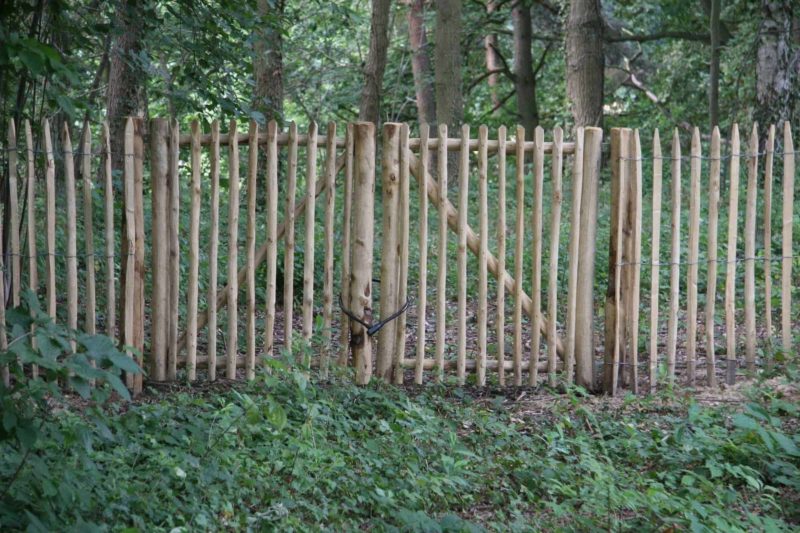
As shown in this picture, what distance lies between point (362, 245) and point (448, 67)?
7679mm

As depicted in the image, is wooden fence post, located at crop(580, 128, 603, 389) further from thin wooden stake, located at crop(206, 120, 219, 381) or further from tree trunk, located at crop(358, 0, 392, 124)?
tree trunk, located at crop(358, 0, 392, 124)

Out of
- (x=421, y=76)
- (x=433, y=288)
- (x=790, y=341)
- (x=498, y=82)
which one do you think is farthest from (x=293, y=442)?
(x=498, y=82)

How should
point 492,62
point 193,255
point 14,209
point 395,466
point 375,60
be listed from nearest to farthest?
point 395,466 → point 14,209 → point 193,255 → point 375,60 → point 492,62

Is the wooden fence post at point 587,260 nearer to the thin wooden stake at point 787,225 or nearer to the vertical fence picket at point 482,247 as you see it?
the vertical fence picket at point 482,247

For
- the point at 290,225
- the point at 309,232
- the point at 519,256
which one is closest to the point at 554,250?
the point at 519,256

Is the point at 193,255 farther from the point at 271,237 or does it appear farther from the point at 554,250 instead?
the point at 554,250

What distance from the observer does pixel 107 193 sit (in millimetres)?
6594

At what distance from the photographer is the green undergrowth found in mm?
4293

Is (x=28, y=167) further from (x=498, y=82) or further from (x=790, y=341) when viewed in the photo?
(x=498, y=82)

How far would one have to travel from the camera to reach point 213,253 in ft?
22.9

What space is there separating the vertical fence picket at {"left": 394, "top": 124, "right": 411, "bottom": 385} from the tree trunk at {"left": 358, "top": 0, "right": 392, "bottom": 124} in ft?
23.0

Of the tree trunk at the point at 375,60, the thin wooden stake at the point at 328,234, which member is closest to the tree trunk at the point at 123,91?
the thin wooden stake at the point at 328,234

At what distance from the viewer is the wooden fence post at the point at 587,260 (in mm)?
7051

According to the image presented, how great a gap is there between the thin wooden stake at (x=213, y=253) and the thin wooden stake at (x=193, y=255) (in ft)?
0.35
